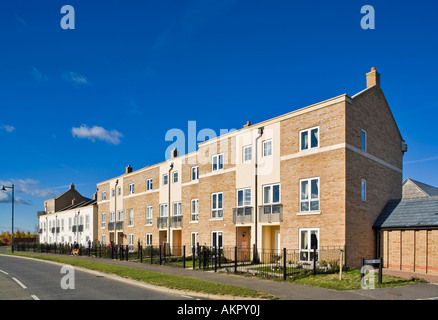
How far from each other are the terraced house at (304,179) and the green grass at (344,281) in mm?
3051

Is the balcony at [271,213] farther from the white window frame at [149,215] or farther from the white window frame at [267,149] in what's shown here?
the white window frame at [149,215]

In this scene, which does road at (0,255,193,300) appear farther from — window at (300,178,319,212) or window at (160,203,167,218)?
window at (160,203,167,218)

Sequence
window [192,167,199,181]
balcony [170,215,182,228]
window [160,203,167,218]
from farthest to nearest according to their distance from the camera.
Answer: window [160,203,167,218], balcony [170,215,182,228], window [192,167,199,181]

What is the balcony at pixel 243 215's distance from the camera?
25.0 metres

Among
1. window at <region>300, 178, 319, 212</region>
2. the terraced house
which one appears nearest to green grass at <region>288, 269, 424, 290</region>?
the terraced house

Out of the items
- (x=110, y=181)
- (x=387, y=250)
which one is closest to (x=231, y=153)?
(x=387, y=250)

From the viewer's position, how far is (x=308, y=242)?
21188 millimetres

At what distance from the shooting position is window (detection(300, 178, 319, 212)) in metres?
21.2

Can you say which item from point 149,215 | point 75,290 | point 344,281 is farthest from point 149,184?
point 344,281

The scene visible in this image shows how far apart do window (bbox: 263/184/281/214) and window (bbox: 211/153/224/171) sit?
15.9 ft

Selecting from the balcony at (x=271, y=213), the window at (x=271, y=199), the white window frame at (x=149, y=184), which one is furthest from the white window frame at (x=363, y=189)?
the white window frame at (x=149, y=184)

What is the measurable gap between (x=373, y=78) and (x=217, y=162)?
11.9 meters

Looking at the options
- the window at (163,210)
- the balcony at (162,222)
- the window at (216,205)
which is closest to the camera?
the window at (216,205)
